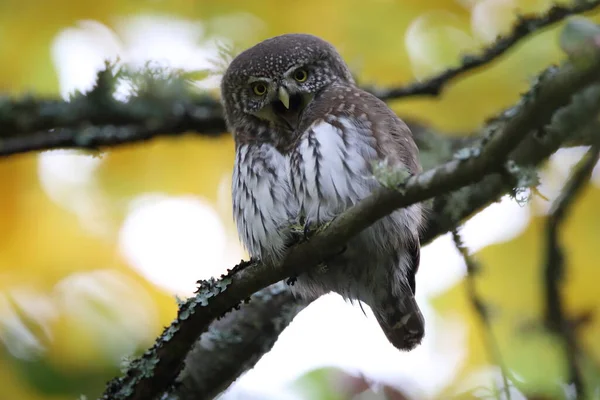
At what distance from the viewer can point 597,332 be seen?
14.0ft

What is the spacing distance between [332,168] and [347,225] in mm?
831

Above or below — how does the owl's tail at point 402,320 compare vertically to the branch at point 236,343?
below

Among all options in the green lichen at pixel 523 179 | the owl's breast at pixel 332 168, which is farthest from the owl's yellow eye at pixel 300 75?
the green lichen at pixel 523 179

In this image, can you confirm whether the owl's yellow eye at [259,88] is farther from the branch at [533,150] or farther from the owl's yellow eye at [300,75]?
the branch at [533,150]

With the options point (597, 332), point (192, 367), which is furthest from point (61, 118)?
point (597, 332)

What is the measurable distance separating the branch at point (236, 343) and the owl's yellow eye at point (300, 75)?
3.75 feet

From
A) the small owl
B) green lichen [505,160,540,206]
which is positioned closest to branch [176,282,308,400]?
the small owl

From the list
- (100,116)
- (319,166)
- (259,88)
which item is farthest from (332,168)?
(100,116)

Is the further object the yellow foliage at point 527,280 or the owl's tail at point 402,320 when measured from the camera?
the yellow foliage at point 527,280

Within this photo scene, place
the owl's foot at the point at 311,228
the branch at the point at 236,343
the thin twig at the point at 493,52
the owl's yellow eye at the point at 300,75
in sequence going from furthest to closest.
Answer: the owl's yellow eye at the point at 300,75
the branch at the point at 236,343
the thin twig at the point at 493,52
the owl's foot at the point at 311,228

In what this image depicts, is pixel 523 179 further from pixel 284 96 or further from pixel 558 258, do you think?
pixel 284 96

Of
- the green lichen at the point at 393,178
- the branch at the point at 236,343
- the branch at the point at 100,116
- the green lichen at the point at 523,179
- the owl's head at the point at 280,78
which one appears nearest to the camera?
the green lichen at the point at 523,179

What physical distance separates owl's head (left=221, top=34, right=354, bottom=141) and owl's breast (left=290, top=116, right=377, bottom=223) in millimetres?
418

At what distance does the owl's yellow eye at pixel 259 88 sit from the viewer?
13.8 feet
